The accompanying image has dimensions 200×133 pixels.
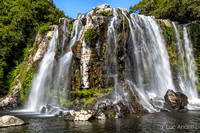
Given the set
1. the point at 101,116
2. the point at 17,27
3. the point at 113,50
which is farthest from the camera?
the point at 17,27

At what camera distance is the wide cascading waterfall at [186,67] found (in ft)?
58.2

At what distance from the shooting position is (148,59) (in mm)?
17703

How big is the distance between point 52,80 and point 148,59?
10.1 m

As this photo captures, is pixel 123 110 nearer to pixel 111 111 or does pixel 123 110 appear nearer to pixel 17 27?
pixel 111 111

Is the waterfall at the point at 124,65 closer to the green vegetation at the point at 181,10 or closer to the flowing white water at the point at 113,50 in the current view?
the flowing white water at the point at 113,50

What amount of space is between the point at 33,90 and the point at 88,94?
743 cm

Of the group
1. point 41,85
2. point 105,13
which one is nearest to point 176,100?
point 105,13

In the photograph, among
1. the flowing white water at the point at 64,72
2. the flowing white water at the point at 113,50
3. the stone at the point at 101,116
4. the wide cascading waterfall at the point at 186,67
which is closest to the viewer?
the stone at the point at 101,116

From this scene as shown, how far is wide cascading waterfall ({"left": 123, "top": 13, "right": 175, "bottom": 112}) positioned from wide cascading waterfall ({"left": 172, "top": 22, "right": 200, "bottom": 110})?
66.3 inches

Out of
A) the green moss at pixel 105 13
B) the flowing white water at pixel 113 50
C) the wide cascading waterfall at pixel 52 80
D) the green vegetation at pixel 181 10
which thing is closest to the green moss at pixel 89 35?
the flowing white water at pixel 113 50

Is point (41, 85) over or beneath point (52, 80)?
beneath

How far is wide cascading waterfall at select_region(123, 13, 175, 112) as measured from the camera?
1667 cm

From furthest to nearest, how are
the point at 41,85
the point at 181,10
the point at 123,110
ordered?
the point at 181,10, the point at 41,85, the point at 123,110

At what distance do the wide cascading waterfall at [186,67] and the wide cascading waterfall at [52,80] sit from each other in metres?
11.9
